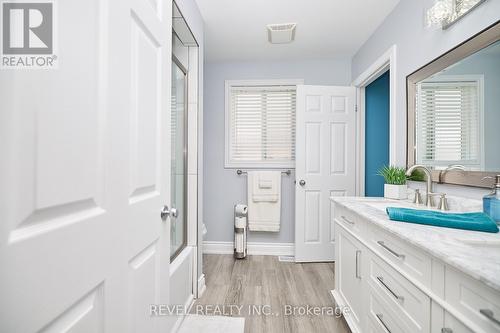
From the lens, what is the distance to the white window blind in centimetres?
310

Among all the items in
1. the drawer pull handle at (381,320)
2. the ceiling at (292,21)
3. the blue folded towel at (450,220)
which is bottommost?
the drawer pull handle at (381,320)

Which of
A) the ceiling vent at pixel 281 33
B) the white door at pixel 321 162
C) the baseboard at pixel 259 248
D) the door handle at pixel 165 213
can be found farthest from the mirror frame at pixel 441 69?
the baseboard at pixel 259 248

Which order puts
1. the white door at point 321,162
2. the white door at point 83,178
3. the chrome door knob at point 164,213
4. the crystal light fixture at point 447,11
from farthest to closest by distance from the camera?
the white door at point 321,162, the crystal light fixture at point 447,11, the chrome door knob at point 164,213, the white door at point 83,178

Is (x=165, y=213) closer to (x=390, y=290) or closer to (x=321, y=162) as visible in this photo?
(x=390, y=290)

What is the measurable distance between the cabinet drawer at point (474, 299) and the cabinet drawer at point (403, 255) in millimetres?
93

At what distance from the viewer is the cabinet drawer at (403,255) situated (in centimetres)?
84

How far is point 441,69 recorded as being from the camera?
A: 1515 millimetres

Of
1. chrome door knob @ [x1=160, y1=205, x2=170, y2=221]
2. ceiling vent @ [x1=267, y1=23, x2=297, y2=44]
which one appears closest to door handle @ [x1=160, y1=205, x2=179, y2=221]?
chrome door knob @ [x1=160, y1=205, x2=170, y2=221]

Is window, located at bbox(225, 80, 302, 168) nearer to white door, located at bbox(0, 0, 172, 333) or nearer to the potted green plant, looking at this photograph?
the potted green plant

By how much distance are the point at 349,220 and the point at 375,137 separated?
68.4 inches

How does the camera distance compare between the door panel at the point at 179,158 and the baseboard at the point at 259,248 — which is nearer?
the door panel at the point at 179,158

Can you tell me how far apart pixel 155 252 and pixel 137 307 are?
0.70ft

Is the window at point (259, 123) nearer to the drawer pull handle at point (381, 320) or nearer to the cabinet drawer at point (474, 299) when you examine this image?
the drawer pull handle at point (381, 320)

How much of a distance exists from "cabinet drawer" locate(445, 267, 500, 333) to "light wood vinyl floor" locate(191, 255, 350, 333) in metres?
1.19
